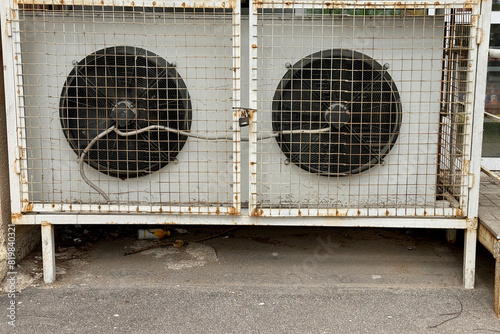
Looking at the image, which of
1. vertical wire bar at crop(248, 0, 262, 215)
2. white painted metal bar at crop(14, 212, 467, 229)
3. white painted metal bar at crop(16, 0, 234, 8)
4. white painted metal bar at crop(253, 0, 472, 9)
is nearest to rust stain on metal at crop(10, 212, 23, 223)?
white painted metal bar at crop(14, 212, 467, 229)

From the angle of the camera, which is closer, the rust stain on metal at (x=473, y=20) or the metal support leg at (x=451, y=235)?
the rust stain on metal at (x=473, y=20)

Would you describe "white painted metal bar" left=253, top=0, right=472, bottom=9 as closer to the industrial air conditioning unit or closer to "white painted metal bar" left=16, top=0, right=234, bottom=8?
the industrial air conditioning unit

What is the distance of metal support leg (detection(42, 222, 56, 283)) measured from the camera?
3701mm

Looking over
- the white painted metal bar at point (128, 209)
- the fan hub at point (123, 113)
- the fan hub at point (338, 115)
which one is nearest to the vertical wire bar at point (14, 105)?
the white painted metal bar at point (128, 209)

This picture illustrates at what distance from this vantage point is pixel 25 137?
3588mm

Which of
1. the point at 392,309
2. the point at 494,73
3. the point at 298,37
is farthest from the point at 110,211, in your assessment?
the point at 494,73

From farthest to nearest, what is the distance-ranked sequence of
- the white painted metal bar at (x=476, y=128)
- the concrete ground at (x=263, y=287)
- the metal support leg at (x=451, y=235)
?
1. the metal support leg at (x=451, y=235)
2. the white painted metal bar at (x=476, y=128)
3. the concrete ground at (x=263, y=287)

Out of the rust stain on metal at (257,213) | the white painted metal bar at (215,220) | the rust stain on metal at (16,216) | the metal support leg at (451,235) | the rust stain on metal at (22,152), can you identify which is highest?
the rust stain on metal at (22,152)

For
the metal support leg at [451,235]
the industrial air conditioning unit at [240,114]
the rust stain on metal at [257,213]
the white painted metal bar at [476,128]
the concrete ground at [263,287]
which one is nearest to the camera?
the concrete ground at [263,287]

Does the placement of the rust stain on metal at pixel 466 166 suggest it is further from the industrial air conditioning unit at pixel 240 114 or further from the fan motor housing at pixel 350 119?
the fan motor housing at pixel 350 119

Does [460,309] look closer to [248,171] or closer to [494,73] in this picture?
[248,171]

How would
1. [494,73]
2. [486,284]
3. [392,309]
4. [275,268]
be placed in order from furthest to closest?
1. [494,73]
2. [275,268]
3. [486,284]
4. [392,309]

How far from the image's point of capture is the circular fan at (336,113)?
11.7ft

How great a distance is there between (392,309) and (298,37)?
1632 mm
